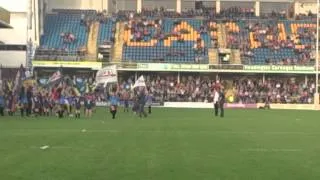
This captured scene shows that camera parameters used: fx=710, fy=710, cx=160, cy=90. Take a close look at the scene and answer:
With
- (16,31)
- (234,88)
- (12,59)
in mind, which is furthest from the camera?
(16,31)

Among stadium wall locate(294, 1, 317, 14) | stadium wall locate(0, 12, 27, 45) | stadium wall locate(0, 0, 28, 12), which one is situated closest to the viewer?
stadium wall locate(0, 12, 27, 45)

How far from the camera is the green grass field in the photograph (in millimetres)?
13453

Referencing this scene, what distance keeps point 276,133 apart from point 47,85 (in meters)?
25.3

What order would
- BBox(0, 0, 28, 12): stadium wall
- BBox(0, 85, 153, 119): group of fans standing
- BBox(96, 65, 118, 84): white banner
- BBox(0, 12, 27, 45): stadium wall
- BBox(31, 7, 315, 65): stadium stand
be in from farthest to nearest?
BBox(31, 7, 315, 65): stadium stand
BBox(0, 0, 28, 12): stadium wall
BBox(0, 12, 27, 45): stadium wall
BBox(96, 65, 118, 84): white banner
BBox(0, 85, 153, 119): group of fans standing

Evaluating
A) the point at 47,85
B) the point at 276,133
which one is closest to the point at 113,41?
the point at 47,85

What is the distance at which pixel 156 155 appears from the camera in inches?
666

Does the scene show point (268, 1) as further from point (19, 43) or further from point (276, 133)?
point (276, 133)

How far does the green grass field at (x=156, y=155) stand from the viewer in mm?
13453

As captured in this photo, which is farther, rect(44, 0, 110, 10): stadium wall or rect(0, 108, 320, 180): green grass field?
rect(44, 0, 110, 10): stadium wall

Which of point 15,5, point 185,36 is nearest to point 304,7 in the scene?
point 185,36

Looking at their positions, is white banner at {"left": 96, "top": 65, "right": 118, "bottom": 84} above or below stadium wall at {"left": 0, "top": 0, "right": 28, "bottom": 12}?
below

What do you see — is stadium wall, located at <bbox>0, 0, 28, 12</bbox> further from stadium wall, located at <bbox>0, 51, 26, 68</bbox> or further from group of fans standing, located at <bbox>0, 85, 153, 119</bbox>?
group of fans standing, located at <bbox>0, 85, 153, 119</bbox>

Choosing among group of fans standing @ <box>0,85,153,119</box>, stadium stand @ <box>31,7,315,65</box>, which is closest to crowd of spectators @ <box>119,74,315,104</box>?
stadium stand @ <box>31,7,315,65</box>

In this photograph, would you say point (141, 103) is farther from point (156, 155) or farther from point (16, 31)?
point (16, 31)
